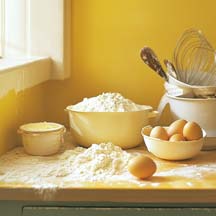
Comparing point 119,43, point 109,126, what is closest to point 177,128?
point 109,126

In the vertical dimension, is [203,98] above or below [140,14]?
below

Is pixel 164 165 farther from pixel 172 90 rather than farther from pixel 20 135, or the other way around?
pixel 20 135

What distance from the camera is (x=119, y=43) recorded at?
4.92 feet

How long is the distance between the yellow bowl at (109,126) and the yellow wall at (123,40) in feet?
0.78

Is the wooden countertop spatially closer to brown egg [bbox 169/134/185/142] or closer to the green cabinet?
the green cabinet

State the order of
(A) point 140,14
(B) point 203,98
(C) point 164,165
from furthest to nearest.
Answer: (A) point 140,14, (B) point 203,98, (C) point 164,165

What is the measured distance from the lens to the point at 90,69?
152 cm

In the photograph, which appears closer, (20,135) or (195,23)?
(20,135)

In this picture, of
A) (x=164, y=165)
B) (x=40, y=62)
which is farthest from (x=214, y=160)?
(x=40, y=62)

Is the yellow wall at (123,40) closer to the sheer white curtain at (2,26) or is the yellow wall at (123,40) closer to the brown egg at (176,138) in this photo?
the sheer white curtain at (2,26)

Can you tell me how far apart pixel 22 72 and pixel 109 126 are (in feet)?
0.88

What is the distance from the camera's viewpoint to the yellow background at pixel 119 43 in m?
1.48

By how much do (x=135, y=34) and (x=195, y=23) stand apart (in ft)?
0.61

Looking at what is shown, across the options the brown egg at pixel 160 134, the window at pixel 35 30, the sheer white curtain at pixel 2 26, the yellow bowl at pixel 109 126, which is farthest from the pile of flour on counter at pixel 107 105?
the sheer white curtain at pixel 2 26
